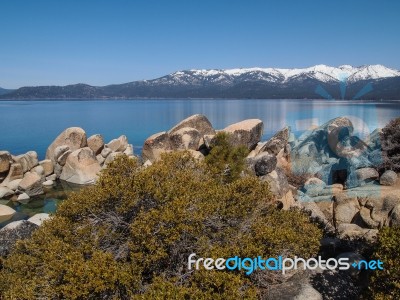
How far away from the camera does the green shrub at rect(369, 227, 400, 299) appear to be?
699 centimetres

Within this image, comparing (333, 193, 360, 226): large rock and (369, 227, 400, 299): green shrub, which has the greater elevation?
(369, 227, 400, 299): green shrub

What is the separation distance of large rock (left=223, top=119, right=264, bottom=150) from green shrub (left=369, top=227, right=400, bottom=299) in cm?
2300

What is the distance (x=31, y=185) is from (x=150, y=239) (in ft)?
88.3

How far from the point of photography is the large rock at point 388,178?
18781 mm

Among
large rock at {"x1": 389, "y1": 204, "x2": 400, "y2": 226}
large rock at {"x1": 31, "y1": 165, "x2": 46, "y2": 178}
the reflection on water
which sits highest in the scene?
large rock at {"x1": 389, "y1": 204, "x2": 400, "y2": 226}

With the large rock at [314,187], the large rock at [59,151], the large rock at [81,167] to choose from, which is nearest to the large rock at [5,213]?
the large rock at [81,167]

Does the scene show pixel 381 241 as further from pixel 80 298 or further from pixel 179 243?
pixel 80 298

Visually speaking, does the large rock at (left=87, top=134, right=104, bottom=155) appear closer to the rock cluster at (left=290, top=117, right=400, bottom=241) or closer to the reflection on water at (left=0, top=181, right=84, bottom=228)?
the reflection on water at (left=0, top=181, right=84, bottom=228)

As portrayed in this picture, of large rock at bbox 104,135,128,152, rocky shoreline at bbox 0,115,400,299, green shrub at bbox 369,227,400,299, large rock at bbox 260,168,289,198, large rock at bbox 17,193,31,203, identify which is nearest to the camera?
green shrub at bbox 369,227,400,299

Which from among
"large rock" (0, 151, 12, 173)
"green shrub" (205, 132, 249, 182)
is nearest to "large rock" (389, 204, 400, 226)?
"green shrub" (205, 132, 249, 182)

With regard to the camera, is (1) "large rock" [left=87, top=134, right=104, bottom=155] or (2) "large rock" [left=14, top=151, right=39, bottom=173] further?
(1) "large rock" [left=87, top=134, right=104, bottom=155]

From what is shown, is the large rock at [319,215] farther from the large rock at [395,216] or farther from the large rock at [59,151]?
the large rock at [59,151]

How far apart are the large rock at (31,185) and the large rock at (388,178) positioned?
28270 mm

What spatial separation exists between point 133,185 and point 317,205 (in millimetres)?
12998
